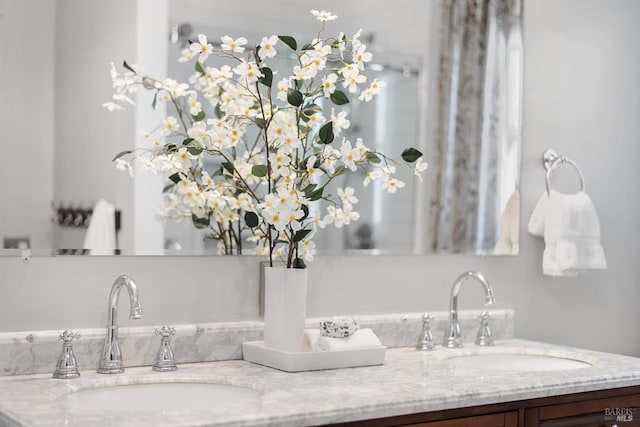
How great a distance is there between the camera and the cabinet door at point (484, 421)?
1835 millimetres

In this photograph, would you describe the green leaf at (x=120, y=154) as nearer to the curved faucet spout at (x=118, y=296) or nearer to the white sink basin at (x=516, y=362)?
the curved faucet spout at (x=118, y=296)

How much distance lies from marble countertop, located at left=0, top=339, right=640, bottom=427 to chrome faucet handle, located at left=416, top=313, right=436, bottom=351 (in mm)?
59

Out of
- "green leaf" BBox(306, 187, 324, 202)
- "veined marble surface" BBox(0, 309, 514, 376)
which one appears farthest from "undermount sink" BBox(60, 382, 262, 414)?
"green leaf" BBox(306, 187, 324, 202)

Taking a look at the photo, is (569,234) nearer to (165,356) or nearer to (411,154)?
(411,154)

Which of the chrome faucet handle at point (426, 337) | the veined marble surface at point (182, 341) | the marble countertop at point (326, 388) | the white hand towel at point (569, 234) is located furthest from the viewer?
the white hand towel at point (569, 234)

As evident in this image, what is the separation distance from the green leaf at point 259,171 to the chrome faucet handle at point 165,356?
42 cm

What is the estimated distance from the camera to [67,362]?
6.25 feet

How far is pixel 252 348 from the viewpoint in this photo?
216 centimetres

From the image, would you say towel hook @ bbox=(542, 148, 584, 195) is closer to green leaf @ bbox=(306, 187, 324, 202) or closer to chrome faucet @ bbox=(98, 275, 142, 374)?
green leaf @ bbox=(306, 187, 324, 202)

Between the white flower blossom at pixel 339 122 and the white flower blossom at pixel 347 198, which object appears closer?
the white flower blossom at pixel 347 198

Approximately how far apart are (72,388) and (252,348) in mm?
484

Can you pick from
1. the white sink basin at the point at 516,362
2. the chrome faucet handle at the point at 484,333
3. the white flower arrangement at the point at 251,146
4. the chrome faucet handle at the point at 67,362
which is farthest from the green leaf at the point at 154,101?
the chrome faucet handle at the point at 484,333

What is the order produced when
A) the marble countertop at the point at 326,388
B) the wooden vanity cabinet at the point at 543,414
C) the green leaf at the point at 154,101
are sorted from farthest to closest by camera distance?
the green leaf at the point at 154,101, the wooden vanity cabinet at the point at 543,414, the marble countertop at the point at 326,388

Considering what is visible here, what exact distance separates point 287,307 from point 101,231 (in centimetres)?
47
